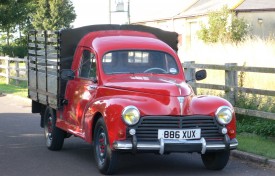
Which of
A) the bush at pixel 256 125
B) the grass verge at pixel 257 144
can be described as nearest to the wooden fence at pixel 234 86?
the bush at pixel 256 125

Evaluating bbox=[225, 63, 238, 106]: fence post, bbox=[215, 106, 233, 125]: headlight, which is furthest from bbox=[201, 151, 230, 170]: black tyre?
bbox=[225, 63, 238, 106]: fence post

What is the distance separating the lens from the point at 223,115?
9000 mm

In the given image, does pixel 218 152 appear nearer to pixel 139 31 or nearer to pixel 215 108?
pixel 215 108

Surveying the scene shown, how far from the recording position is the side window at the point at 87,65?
10.3m

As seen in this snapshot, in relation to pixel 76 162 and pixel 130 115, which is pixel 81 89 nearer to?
pixel 76 162

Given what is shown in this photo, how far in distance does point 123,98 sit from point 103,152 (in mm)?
842

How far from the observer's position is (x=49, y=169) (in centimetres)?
952

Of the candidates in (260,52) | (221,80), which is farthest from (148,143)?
(260,52)

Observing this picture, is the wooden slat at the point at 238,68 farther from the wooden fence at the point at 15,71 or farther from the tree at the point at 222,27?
the tree at the point at 222,27

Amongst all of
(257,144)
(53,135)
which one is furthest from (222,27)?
(53,135)

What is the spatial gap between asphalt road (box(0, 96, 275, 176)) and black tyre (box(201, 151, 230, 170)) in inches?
3.6

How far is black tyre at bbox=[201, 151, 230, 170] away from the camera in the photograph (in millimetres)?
9359

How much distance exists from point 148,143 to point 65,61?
3181 mm

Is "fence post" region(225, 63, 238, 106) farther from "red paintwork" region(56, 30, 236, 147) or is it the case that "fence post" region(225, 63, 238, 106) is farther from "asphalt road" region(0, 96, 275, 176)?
"asphalt road" region(0, 96, 275, 176)
